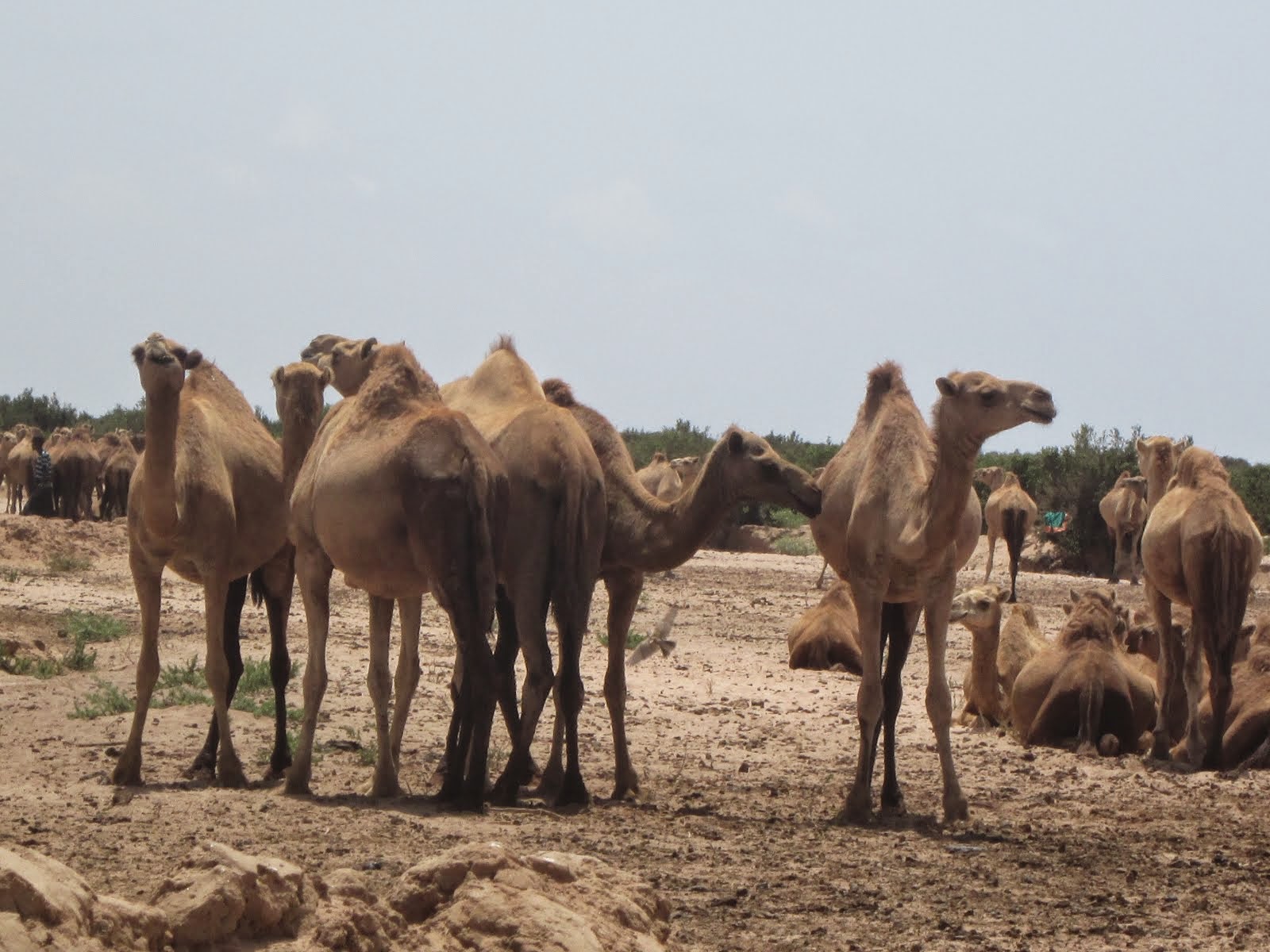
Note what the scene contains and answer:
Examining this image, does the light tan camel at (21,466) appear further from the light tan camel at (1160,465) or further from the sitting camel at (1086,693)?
the sitting camel at (1086,693)

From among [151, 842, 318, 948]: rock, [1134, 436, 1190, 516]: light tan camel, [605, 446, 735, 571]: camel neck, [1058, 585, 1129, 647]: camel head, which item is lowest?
[151, 842, 318, 948]: rock

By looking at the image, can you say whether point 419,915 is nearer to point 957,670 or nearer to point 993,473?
point 957,670

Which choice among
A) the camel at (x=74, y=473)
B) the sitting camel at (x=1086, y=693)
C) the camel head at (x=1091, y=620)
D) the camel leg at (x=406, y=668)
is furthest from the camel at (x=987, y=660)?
the camel at (x=74, y=473)

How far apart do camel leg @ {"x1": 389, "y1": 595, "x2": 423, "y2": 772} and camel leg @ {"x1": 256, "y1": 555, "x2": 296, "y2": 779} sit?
0.78 m

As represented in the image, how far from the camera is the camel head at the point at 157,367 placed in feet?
30.1

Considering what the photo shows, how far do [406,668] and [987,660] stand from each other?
597 centimetres

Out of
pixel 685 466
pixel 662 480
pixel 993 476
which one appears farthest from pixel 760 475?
pixel 993 476

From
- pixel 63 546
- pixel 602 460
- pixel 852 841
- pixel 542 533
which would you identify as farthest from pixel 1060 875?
pixel 63 546

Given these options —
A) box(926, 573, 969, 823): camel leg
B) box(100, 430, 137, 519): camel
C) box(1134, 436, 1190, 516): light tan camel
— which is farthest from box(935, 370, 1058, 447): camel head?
box(100, 430, 137, 519): camel

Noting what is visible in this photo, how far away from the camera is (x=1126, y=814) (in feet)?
31.4

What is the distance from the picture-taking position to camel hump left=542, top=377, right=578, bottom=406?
10992mm

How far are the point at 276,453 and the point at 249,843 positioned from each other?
3686 mm

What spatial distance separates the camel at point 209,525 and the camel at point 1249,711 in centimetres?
636

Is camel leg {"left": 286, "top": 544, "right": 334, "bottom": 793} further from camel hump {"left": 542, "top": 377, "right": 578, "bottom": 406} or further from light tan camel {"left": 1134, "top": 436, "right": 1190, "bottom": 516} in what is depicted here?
light tan camel {"left": 1134, "top": 436, "right": 1190, "bottom": 516}
